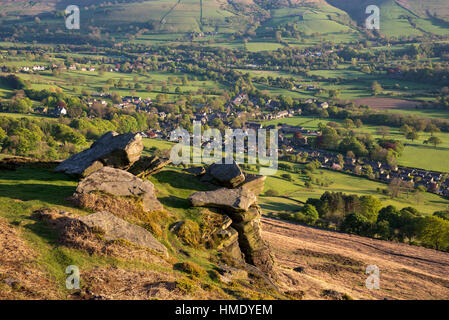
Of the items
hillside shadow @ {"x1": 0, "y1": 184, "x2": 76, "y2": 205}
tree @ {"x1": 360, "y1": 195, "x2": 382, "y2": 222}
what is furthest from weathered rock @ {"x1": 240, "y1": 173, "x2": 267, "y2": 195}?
tree @ {"x1": 360, "y1": 195, "x2": 382, "y2": 222}

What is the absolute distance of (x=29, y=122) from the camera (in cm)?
9844

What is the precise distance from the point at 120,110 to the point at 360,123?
301 ft

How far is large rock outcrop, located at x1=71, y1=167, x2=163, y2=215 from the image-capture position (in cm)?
2180

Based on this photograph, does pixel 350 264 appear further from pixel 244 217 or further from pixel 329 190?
pixel 329 190

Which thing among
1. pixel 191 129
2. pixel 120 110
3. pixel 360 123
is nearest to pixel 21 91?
pixel 120 110

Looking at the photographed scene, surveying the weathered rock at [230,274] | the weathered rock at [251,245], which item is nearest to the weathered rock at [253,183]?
the weathered rock at [251,245]

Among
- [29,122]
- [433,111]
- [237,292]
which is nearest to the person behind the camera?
[237,292]

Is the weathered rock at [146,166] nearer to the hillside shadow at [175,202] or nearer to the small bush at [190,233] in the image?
the hillside shadow at [175,202]

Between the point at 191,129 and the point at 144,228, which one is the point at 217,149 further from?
the point at 144,228

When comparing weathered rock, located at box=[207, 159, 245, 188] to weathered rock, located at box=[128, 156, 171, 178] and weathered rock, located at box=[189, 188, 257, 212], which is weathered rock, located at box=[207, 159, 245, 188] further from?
weathered rock, located at box=[128, 156, 171, 178]

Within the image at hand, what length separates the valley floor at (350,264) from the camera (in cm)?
2805

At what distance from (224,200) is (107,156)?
8853mm


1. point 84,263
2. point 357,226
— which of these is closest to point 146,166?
point 84,263

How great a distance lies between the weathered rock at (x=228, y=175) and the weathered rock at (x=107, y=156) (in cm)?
647
